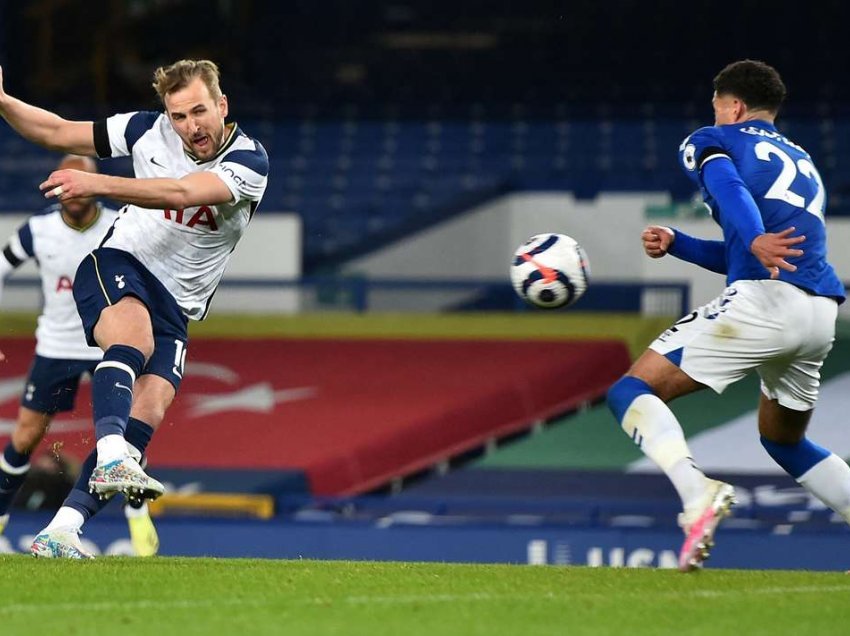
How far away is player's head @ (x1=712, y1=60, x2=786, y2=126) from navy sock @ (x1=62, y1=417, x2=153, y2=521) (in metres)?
2.64

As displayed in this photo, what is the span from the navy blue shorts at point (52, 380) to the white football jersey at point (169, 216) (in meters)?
2.48

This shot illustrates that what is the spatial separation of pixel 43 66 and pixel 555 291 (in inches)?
722

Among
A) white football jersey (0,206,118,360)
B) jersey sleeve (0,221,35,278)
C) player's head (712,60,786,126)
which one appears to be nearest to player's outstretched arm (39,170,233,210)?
player's head (712,60,786,126)

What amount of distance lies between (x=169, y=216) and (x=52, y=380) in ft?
9.09

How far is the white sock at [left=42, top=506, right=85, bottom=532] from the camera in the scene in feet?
23.4

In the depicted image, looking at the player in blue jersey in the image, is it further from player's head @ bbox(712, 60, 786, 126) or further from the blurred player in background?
the blurred player in background

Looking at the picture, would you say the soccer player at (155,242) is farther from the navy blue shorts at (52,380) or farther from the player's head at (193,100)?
the navy blue shorts at (52,380)

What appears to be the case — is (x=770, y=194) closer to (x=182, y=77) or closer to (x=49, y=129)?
(x=182, y=77)

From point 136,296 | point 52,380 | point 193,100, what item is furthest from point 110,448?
point 52,380

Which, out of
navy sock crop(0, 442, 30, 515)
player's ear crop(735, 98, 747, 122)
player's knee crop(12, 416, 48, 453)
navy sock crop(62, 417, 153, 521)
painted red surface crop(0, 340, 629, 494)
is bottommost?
painted red surface crop(0, 340, 629, 494)

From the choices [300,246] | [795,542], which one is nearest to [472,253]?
[300,246]

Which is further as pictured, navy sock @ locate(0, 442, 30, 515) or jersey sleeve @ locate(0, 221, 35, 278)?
jersey sleeve @ locate(0, 221, 35, 278)

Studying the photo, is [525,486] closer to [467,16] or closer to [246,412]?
[246,412]

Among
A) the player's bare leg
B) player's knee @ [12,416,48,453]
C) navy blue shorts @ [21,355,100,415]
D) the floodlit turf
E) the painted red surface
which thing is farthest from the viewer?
the painted red surface
